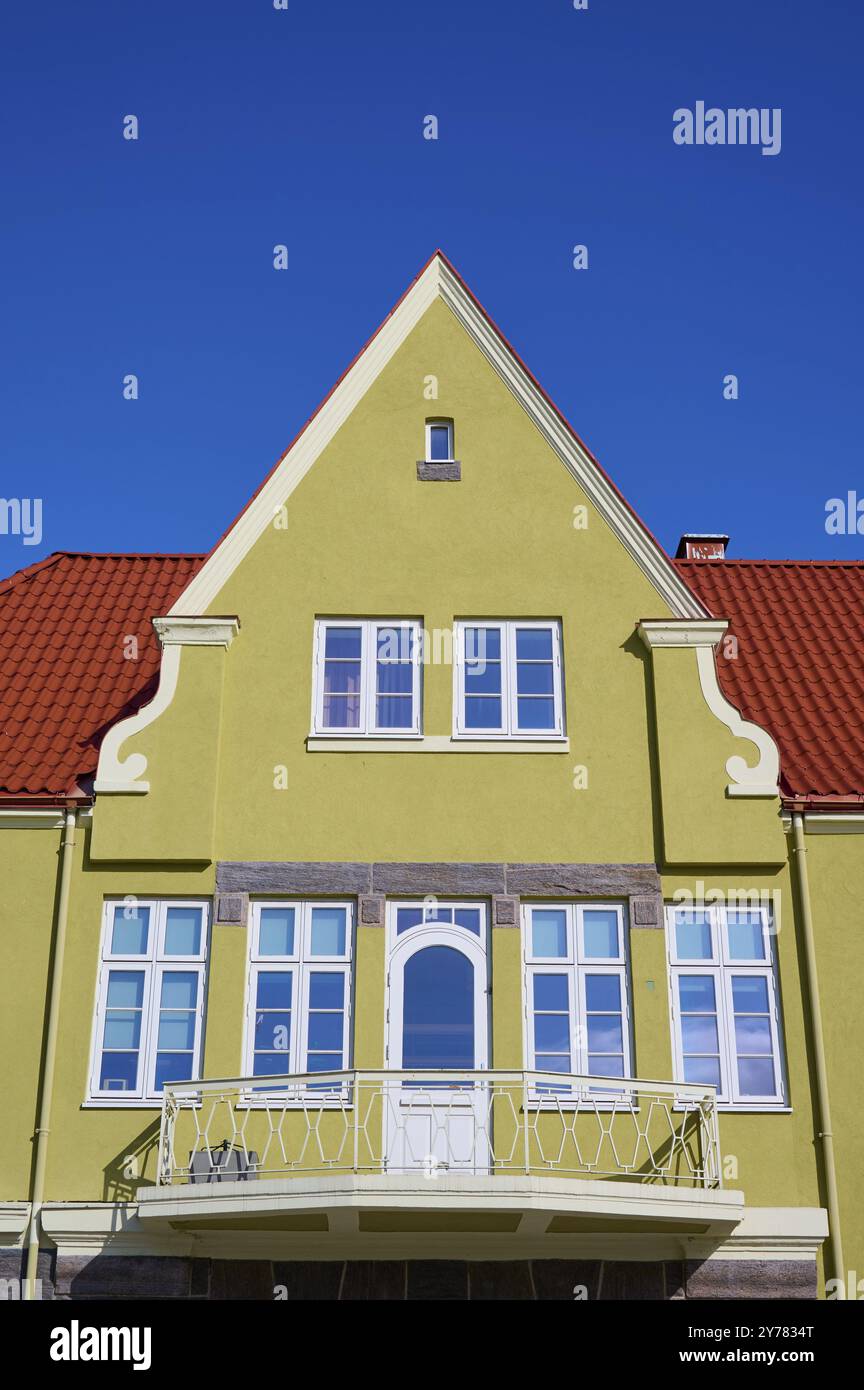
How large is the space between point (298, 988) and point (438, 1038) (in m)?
1.57

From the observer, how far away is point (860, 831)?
17.4 metres

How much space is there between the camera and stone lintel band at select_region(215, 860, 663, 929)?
16.8m

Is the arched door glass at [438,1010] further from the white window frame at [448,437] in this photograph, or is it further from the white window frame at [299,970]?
the white window frame at [448,437]

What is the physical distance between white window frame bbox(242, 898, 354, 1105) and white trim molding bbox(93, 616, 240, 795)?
1996 mm

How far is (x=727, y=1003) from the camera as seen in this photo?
16.7 metres

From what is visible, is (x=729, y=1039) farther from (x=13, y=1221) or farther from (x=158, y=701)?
(x=13, y=1221)

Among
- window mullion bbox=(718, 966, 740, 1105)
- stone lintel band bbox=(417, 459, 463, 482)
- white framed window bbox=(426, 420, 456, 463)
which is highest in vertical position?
white framed window bbox=(426, 420, 456, 463)

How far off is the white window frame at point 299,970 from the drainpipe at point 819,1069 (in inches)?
192

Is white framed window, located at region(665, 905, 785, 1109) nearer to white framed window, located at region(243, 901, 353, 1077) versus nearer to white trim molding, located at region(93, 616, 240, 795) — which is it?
white framed window, located at region(243, 901, 353, 1077)

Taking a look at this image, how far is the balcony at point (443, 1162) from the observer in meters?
14.5

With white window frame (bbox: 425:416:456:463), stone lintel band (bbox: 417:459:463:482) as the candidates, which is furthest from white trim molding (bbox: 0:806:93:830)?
white window frame (bbox: 425:416:456:463)

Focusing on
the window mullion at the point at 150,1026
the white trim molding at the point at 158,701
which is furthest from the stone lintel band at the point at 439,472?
the window mullion at the point at 150,1026

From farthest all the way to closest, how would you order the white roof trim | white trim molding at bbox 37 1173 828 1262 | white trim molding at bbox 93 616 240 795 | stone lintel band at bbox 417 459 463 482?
stone lintel band at bbox 417 459 463 482, the white roof trim, white trim molding at bbox 93 616 240 795, white trim molding at bbox 37 1173 828 1262

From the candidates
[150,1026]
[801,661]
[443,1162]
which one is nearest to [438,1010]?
[443,1162]
